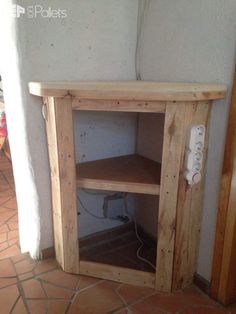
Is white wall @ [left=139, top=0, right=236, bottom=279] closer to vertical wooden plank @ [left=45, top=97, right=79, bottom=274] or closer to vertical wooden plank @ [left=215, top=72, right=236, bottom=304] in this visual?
vertical wooden plank @ [left=215, top=72, right=236, bottom=304]

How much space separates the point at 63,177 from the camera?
1238 mm

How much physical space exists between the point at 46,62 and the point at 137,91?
0.54 metres

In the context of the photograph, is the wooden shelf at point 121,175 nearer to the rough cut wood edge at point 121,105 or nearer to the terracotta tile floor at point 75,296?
the rough cut wood edge at point 121,105

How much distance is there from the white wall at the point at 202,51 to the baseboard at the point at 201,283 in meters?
0.03

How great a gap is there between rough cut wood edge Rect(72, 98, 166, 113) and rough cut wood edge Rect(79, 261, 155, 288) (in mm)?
781

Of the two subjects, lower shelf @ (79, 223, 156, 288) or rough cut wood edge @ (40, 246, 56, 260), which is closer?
lower shelf @ (79, 223, 156, 288)

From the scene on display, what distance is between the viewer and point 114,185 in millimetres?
1240

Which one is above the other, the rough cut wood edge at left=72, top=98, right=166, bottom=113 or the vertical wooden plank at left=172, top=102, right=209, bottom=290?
the rough cut wood edge at left=72, top=98, right=166, bottom=113

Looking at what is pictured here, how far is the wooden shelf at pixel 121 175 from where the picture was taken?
1.22 m

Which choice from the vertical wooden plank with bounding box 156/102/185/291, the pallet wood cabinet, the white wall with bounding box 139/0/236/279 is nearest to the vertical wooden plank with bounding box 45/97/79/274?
the pallet wood cabinet

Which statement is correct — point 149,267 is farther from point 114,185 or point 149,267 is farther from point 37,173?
point 37,173

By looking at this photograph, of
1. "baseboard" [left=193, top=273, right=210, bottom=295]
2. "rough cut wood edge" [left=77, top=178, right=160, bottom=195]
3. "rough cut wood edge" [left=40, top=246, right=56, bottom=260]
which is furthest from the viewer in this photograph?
"rough cut wood edge" [left=40, top=246, right=56, bottom=260]

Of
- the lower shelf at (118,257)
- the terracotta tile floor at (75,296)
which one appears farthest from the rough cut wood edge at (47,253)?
the lower shelf at (118,257)

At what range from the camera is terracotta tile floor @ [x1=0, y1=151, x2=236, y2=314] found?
123cm
